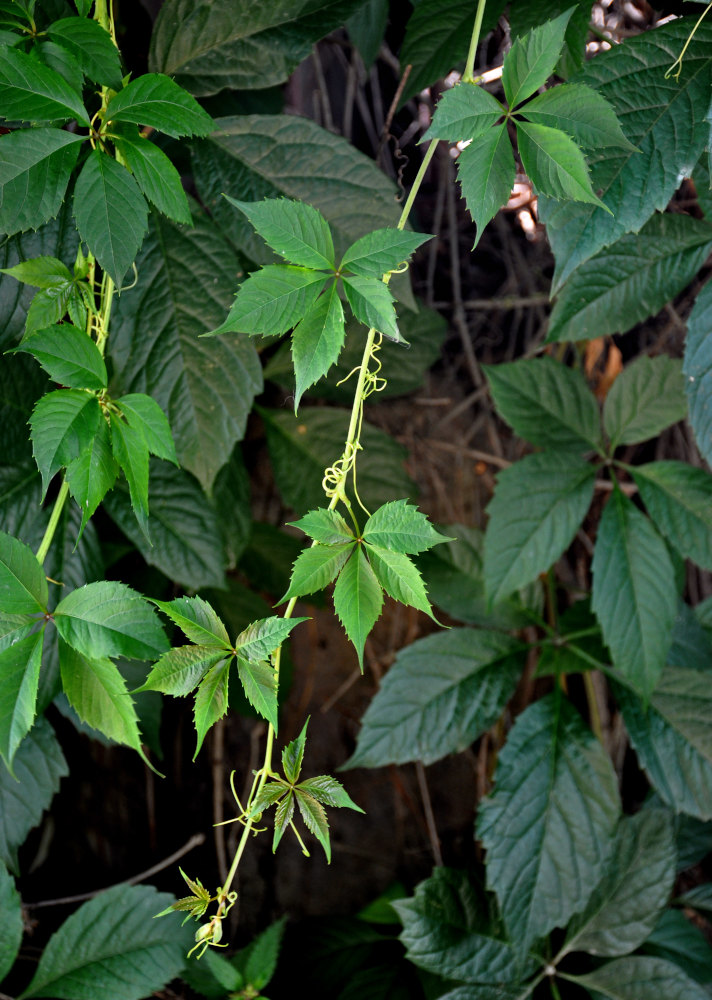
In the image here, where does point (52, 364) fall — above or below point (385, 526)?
above

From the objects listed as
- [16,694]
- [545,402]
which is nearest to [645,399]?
[545,402]

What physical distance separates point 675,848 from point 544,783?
289 mm

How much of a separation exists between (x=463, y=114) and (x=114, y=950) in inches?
41.4

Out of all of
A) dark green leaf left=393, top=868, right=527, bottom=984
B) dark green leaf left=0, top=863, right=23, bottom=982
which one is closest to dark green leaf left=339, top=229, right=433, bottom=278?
dark green leaf left=0, top=863, right=23, bottom=982

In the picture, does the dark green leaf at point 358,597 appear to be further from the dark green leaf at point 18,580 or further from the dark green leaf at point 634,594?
the dark green leaf at point 634,594

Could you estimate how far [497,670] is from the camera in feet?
3.90

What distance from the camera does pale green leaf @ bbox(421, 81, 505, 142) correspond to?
0.58 meters

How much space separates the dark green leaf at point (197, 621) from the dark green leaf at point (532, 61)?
0.46 metres

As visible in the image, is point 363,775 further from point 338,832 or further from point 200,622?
point 200,622

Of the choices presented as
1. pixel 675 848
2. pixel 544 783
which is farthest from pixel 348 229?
pixel 675 848

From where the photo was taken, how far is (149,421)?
659mm

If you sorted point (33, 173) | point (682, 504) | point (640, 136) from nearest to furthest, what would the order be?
point (33, 173), point (640, 136), point (682, 504)

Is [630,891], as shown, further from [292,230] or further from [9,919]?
[292,230]

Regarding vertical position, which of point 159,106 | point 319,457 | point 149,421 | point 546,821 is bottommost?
point 546,821
